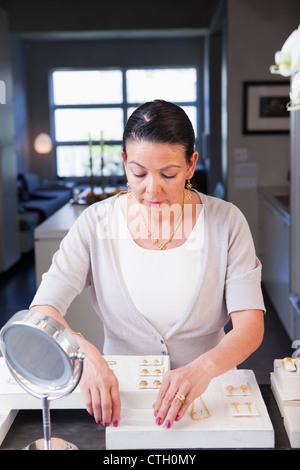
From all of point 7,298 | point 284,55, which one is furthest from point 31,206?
point 284,55

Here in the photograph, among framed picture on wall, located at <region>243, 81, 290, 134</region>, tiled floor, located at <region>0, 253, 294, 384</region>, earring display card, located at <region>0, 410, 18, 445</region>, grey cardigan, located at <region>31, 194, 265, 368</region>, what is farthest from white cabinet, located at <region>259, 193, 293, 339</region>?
earring display card, located at <region>0, 410, 18, 445</region>

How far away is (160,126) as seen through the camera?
1.12m

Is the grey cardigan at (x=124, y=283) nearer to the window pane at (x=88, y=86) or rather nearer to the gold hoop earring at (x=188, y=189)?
the gold hoop earring at (x=188, y=189)

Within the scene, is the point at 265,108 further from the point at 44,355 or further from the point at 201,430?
the point at 44,355

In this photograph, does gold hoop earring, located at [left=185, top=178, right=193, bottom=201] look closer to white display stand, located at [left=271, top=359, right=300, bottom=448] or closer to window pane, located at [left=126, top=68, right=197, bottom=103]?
white display stand, located at [left=271, top=359, right=300, bottom=448]

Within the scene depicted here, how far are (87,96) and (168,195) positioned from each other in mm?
7833

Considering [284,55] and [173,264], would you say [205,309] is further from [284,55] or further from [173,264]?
[284,55]

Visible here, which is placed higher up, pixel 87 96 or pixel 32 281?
pixel 87 96

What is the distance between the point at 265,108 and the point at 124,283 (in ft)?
11.3

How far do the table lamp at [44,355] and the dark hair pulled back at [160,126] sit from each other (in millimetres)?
477

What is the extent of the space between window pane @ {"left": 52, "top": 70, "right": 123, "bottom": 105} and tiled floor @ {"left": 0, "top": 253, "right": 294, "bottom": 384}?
3487mm

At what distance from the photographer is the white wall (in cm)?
425

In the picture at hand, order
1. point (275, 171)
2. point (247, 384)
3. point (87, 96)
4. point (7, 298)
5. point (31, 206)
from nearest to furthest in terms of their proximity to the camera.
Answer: point (247, 384)
point (7, 298)
point (275, 171)
point (31, 206)
point (87, 96)

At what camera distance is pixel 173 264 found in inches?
51.1
